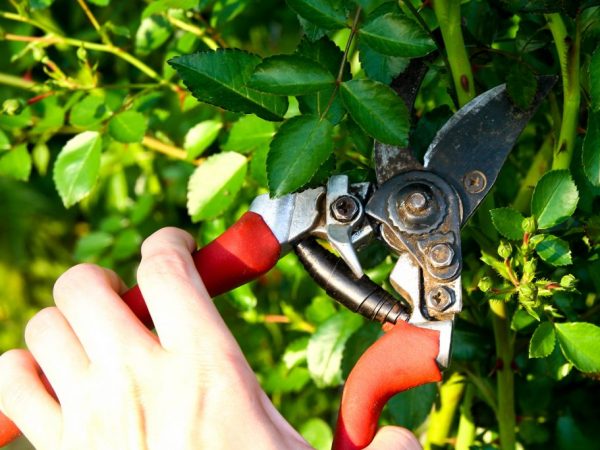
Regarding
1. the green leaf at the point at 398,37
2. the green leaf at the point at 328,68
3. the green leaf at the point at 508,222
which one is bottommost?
the green leaf at the point at 508,222

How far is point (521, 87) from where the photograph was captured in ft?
3.31

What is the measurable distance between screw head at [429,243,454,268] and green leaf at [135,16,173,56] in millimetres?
575

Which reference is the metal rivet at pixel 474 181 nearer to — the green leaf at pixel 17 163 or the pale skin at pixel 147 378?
the pale skin at pixel 147 378

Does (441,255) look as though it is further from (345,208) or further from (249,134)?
(249,134)

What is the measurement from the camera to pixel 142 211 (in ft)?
5.42

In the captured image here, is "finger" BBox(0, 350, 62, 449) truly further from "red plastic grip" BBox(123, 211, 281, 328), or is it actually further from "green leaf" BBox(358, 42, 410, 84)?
"green leaf" BBox(358, 42, 410, 84)

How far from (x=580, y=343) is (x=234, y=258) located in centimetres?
38

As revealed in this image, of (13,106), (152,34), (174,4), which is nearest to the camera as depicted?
(174,4)

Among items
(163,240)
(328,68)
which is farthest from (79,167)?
(328,68)

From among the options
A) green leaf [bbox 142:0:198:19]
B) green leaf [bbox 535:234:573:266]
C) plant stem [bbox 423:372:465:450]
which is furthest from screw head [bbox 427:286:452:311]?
green leaf [bbox 142:0:198:19]

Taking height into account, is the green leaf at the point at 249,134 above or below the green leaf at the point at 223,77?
below

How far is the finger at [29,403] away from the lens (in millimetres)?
985

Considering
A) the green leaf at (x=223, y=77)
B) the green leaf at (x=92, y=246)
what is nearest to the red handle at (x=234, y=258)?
the green leaf at (x=223, y=77)

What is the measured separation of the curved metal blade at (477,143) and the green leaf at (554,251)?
9cm
